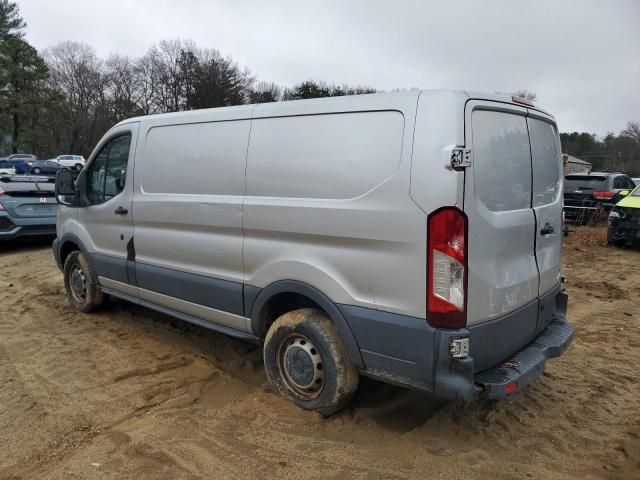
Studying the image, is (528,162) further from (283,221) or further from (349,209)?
(283,221)

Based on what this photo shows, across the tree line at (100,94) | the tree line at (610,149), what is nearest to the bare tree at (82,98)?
the tree line at (100,94)

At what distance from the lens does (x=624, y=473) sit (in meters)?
2.76

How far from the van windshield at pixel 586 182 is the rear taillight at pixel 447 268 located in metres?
13.1

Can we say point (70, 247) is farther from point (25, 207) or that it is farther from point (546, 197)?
point (546, 197)

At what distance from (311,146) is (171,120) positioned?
171 centimetres

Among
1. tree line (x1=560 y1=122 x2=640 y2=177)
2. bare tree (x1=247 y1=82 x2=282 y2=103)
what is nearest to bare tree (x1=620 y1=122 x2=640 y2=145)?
tree line (x1=560 y1=122 x2=640 y2=177)

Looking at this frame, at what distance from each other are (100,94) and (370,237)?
6527 cm

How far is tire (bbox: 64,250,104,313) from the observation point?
5.28 m

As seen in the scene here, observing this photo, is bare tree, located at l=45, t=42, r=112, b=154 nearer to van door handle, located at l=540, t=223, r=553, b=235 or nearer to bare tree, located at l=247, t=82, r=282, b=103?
bare tree, located at l=247, t=82, r=282, b=103

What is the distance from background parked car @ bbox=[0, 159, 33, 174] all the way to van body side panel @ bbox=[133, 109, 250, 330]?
122 feet

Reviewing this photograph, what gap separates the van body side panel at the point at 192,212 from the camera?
11.8ft

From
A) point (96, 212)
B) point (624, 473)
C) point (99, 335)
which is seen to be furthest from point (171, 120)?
point (624, 473)

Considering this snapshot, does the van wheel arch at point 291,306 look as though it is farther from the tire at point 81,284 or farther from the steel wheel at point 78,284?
the steel wheel at point 78,284

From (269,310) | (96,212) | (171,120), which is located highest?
(171,120)
